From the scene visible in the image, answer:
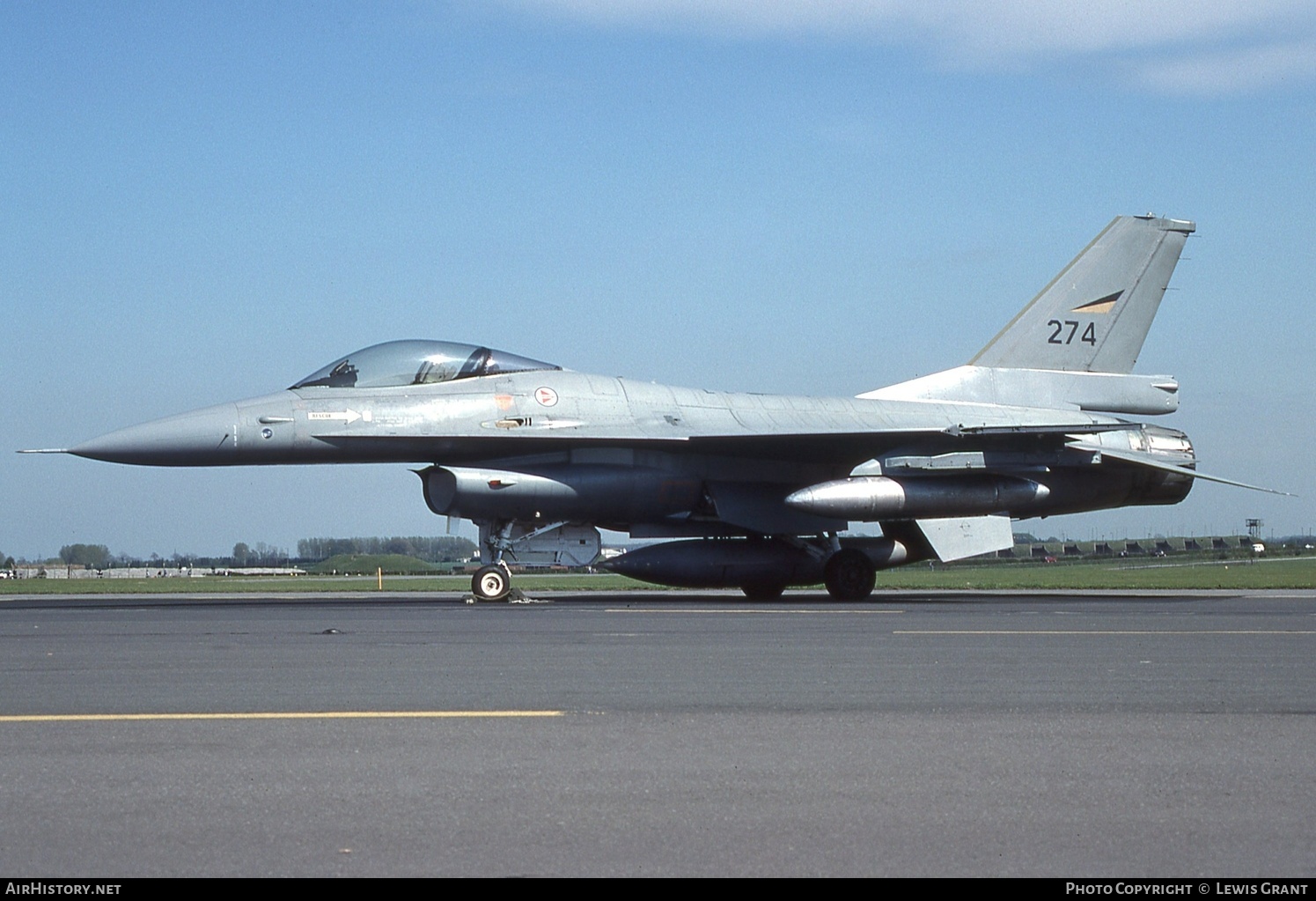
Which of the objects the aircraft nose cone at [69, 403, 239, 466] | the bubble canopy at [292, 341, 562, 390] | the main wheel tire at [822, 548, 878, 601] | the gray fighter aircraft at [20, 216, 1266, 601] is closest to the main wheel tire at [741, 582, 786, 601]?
the gray fighter aircraft at [20, 216, 1266, 601]

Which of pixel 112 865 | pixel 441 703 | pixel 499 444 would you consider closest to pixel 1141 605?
pixel 499 444

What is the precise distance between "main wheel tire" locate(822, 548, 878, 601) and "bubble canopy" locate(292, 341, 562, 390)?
590cm

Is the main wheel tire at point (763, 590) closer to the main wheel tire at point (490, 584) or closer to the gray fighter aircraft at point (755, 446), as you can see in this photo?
the gray fighter aircraft at point (755, 446)

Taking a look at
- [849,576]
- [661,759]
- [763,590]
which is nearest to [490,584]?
[763,590]

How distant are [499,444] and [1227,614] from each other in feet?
31.2

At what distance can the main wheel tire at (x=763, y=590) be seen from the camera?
1988 centimetres

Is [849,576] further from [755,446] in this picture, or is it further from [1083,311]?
[1083,311]

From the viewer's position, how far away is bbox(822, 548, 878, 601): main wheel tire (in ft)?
64.3

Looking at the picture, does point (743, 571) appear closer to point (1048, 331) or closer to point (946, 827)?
point (1048, 331)

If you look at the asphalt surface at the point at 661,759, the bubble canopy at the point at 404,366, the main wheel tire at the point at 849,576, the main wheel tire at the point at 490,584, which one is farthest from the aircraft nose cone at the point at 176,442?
the main wheel tire at the point at 849,576

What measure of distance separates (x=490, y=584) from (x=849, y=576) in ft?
18.2

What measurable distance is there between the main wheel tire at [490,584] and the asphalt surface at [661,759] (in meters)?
7.95

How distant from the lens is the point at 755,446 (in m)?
18.9

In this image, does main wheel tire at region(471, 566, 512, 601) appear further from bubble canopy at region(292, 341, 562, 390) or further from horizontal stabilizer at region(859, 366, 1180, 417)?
horizontal stabilizer at region(859, 366, 1180, 417)
